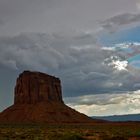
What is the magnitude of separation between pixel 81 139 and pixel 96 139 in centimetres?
310

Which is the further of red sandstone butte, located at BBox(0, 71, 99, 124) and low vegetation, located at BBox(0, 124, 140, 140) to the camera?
red sandstone butte, located at BBox(0, 71, 99, 124)

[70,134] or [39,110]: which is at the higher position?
[39,110]

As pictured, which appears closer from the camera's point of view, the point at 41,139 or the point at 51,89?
the point at 41,139

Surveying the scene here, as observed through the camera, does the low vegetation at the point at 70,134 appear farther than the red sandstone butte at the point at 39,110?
No

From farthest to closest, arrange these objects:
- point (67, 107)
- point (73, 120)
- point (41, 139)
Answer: point (67, 107) → point (73, 120) → point (41, 139)

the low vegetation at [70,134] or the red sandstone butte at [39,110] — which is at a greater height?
the red sandstone butte at [39,110]

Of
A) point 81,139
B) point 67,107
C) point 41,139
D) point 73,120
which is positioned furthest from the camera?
point 67,107

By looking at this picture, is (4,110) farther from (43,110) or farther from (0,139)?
(0,139)

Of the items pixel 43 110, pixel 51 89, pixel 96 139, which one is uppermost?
pixel 51 89

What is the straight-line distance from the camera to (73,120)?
578 feet

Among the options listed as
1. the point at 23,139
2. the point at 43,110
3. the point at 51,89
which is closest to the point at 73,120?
the point at 43,110

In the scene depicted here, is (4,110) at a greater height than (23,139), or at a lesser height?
greater

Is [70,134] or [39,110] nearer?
[70,134]

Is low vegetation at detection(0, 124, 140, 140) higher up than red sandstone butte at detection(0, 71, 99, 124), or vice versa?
red sandstone butte at detection(0, 71, 99, 124)
